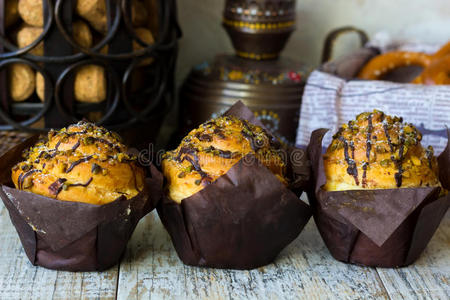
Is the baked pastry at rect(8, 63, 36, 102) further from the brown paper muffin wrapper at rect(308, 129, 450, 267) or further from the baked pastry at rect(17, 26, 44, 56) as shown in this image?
the brown paper muffin wrapper at rect(308, 129, 450, 267)

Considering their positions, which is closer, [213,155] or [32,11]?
[213,155]

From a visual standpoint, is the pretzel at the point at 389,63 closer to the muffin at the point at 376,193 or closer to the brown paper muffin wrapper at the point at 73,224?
the muffin at the point at 376,193

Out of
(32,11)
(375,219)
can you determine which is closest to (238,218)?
(375,219)

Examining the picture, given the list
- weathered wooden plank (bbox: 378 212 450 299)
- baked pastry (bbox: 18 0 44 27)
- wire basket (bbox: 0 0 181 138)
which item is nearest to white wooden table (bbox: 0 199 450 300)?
weathered wooden plank (bbox: 378 212 450 299)

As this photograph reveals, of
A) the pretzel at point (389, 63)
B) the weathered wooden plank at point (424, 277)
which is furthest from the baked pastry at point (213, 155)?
the pretzel at point (389, 63)

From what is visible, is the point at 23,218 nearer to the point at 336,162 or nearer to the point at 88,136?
the point at 88,136

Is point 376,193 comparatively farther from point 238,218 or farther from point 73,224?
point 73,224
